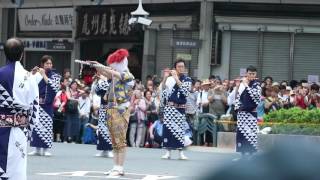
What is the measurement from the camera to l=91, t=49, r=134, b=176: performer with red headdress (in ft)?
41.1

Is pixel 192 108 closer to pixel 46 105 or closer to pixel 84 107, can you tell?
pixel 84 107

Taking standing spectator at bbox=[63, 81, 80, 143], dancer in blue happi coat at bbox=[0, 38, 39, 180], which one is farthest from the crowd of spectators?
dancer in blue happi coat at bbox=[0, 38, 39, 180]

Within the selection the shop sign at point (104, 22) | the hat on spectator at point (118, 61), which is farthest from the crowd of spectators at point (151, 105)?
the shop sign at point (104, 22)

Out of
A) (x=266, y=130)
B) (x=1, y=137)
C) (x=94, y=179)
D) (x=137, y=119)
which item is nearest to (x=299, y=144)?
(x=1, y=137)

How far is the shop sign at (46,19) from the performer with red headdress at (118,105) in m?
21.5

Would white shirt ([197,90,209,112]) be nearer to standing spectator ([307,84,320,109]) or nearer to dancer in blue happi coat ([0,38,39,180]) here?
standing spectator ([307,84,320,109])

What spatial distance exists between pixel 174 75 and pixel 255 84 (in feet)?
5.13

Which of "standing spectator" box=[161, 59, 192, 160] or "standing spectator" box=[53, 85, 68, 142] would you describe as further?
"standing spectator" box=[53, 85, 68, 142]

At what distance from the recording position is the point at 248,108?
16094 mm

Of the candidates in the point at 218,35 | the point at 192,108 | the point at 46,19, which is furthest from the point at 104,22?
the point at 192,108

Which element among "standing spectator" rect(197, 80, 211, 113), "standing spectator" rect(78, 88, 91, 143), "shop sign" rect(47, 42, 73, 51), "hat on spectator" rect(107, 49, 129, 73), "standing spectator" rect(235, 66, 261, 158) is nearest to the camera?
"hat on spectator" rect(107, 49, 129, 73)

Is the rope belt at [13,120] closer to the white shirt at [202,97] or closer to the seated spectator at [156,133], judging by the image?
the seated spectator at [156,133]

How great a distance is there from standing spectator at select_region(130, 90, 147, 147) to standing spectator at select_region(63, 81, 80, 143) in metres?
1.64

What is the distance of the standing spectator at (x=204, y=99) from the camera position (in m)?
→ 21.8
